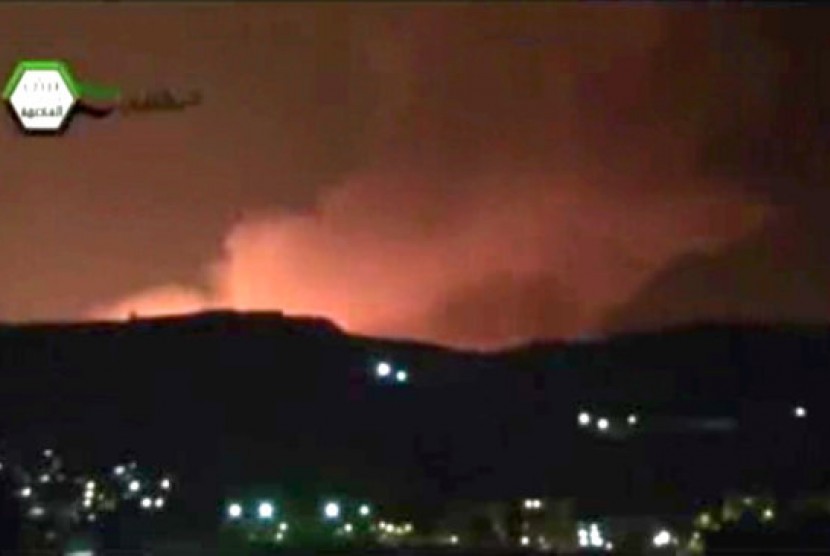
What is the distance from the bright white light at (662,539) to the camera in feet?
30.1

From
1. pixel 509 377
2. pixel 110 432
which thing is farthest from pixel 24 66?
pixel 509 377

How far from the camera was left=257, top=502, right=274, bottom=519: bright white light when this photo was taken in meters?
9.90

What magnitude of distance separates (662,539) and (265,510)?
2.10m

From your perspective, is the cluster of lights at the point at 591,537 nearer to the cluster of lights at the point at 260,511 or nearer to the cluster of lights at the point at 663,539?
the cluster of lights at the point at 663,539

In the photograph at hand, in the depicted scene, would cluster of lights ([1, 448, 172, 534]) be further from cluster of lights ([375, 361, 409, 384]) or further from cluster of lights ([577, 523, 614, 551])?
cluster of lights ([577, 523, 614, 551])

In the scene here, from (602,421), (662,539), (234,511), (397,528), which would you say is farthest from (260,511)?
(662,539)

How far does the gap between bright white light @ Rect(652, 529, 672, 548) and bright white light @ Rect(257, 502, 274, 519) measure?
77.5 inches

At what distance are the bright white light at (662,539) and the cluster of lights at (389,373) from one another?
1.47 meters

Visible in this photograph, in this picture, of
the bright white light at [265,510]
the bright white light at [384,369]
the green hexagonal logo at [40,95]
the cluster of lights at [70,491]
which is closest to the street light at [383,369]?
the bright white light at [384,369]

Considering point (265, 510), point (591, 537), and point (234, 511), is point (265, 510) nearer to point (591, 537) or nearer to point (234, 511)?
point (234, 511)

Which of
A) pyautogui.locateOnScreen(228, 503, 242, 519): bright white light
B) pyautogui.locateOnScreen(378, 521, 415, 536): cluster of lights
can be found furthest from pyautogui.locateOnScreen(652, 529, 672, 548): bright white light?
pyautogui.locateOnScreen(228, 503, 242, 519): bright white light

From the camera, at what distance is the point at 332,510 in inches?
401

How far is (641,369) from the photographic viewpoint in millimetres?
9766

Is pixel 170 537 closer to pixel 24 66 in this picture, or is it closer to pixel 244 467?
pixel 244 467
